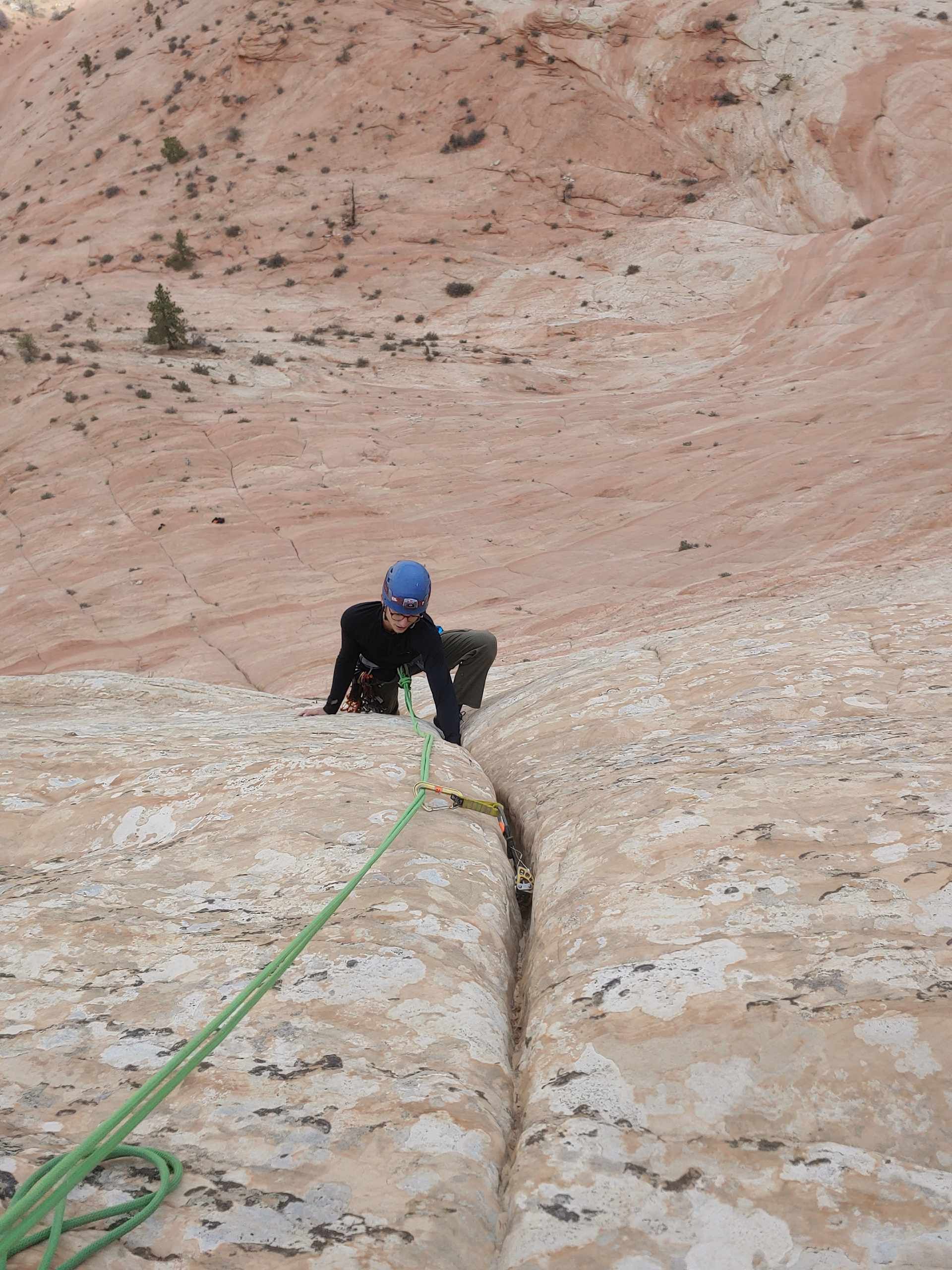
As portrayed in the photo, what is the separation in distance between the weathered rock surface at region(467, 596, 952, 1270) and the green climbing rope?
58 centimetres

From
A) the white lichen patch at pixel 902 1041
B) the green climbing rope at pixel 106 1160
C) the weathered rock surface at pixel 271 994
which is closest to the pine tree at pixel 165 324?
the weathered rock surface at pixel 271 994

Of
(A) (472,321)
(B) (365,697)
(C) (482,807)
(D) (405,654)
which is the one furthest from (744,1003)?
(A) (472,321)

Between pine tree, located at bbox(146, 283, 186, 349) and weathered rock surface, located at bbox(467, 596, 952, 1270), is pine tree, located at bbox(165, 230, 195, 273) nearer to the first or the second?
pine tree, located at bbox(146, 283, 186, 349)

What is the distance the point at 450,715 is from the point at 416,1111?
2.51m

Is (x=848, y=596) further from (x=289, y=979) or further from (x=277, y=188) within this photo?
(x=277, y=188)

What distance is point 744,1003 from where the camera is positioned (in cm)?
179

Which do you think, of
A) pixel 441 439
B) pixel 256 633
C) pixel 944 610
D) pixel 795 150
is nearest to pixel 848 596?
pixel 944 610

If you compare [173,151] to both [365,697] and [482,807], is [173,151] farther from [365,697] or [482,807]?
[482,807]

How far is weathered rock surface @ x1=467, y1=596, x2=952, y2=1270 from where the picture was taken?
1.40 m

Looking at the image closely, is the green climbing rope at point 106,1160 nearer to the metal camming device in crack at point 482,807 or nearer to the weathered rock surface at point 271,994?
the weathered rock surface at point 271,994

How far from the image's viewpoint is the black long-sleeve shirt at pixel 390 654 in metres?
4.12

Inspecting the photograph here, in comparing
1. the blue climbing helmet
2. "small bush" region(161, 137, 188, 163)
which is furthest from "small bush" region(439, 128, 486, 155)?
the blue climbing helmet

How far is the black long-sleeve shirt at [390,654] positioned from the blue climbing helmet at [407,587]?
0.26 m

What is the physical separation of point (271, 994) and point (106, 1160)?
1.72 feet
